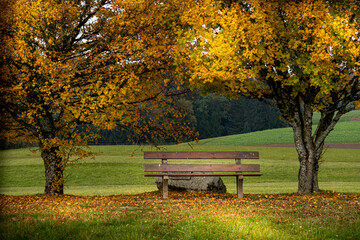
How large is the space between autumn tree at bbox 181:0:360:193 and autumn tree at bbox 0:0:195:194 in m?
1.16

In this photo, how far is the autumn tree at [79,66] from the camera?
436 inches

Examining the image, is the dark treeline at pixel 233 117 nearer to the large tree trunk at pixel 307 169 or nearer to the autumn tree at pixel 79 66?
the large tree trunk at pixel 307 169

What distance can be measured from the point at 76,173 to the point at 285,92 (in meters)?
17.6

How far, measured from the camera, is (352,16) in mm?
13000

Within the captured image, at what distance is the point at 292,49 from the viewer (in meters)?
12.8

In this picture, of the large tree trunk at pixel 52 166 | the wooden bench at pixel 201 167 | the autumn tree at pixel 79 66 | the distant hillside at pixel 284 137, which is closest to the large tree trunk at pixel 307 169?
the wooden bench at pixel 201 167

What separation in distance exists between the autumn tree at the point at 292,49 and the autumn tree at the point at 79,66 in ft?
3.82

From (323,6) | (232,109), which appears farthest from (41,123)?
(232,109)

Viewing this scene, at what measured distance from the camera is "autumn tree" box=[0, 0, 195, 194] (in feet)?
36.3

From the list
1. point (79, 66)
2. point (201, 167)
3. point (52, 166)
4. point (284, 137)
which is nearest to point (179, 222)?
point (201, 167)

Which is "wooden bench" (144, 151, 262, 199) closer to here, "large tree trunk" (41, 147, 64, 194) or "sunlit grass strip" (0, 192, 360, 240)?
"sunlit grass strip" (0, 192, 360, 240)

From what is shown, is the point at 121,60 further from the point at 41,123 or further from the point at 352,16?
the point at 352,16

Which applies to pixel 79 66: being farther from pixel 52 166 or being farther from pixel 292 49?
pixel 292 49

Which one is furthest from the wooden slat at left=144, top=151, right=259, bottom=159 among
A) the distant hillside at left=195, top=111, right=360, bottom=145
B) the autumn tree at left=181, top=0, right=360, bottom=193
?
the distant hillside at left=195, top=111, right=360, bottom=145
